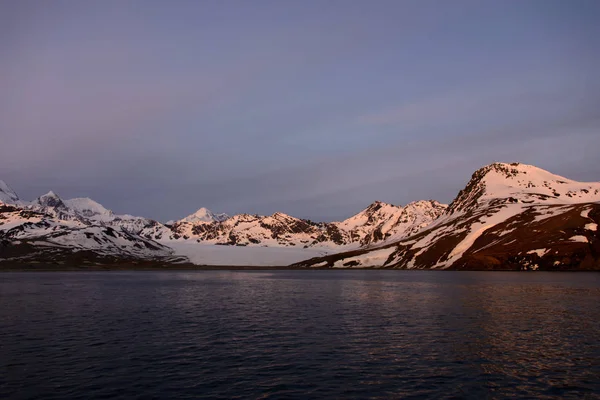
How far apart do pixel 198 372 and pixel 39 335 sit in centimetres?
2685

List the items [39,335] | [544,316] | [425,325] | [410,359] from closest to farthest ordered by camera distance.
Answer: [410,359] < [39,335] < [425,325] < [544,316]

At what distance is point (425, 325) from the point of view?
197 feet

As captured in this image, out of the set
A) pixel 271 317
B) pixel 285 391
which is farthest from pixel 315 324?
pixel 285 391

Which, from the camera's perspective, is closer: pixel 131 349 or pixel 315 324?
pixel 131 349

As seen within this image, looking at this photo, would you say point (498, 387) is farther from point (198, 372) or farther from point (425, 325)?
point (425, 325)

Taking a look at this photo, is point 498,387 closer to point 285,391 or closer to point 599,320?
point 285,391

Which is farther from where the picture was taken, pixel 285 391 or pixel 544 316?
pixel 544 316

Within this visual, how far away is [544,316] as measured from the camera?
218 ft

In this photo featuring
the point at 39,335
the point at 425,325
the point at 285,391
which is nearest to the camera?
the point at 285,391

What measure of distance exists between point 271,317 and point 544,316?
125 feet

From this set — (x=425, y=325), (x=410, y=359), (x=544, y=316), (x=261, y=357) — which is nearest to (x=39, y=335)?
(x=261, y=357)

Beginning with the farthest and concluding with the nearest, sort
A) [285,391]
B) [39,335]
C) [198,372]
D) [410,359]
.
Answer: [39,335]
[410,359]
[198,372]
[285,391]

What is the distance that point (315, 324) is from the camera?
6153 cm

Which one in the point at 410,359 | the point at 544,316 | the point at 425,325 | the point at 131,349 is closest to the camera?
the point at 410,359
